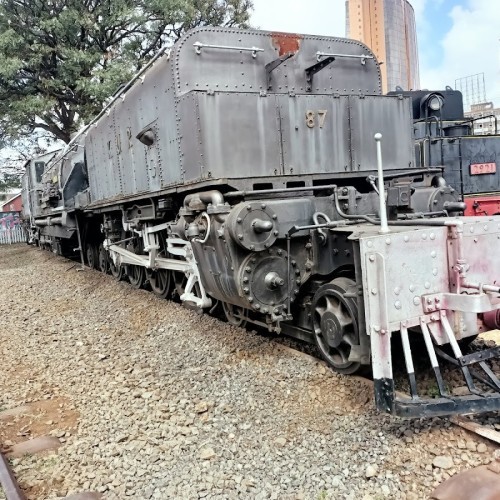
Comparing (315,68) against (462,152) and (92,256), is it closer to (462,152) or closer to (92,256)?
(462,152)

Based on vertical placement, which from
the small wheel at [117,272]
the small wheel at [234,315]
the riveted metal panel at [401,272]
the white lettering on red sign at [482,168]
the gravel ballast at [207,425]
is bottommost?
the gravel ballast at [207,425]

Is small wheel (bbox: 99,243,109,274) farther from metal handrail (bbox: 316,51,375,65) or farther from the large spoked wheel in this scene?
the large spoked wheel

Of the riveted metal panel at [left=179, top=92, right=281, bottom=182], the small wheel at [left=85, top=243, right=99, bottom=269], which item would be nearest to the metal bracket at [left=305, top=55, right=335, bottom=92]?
the riveted metal panel at [left=179, top=92, right=281, bottom=182]

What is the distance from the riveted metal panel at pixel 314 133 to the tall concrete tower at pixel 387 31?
29.4ft

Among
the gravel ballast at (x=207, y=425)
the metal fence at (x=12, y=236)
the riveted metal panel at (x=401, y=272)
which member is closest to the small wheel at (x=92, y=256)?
the gravel ballast at (x=207, y=425)

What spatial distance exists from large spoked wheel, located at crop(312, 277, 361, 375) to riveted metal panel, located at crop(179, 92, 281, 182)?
1.46 meters

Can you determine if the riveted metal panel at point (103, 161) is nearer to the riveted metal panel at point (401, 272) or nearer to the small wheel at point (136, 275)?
the small wheel at point (136, 275)

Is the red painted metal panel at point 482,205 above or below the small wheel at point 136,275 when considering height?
above

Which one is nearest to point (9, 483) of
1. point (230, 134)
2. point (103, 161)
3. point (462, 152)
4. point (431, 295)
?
point (431, 295)

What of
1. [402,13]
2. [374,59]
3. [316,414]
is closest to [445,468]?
[316,414]

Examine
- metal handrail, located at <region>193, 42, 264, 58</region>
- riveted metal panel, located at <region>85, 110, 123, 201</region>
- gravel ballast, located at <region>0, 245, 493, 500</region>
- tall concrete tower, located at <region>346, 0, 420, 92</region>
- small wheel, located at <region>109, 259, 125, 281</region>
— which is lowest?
gravel ballast, located at <region>0, 245, 493, 500</region>

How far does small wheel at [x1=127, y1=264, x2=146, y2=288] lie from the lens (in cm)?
895

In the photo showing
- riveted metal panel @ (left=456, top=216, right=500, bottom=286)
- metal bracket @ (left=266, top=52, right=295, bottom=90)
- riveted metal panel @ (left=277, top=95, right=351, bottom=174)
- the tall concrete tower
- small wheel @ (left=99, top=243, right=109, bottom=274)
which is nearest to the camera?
riveted metal panel @ (left=456, top=216, right=500, bottom=286)

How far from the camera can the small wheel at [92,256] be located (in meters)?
12.7
